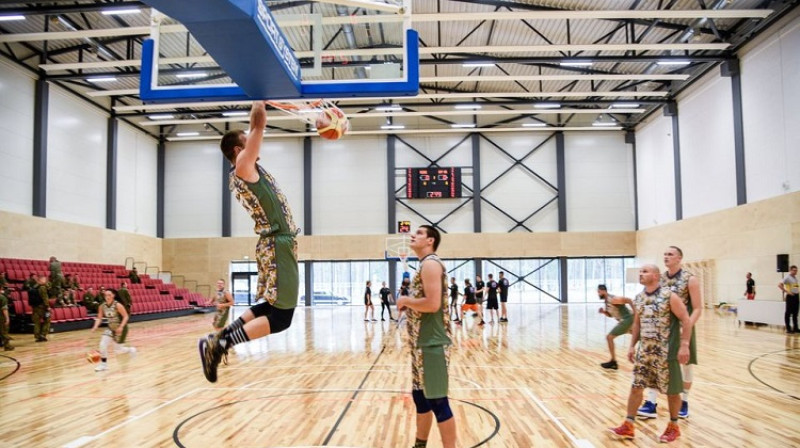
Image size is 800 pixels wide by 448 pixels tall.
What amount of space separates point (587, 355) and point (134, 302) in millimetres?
17100

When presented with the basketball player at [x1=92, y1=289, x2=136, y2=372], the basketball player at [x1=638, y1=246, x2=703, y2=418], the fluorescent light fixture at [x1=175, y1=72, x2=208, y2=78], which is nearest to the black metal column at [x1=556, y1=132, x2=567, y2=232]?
the basketball player at [x1=92, y1=289, x2=136, y2=372]

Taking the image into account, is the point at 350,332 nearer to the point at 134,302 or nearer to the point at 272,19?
the point at 134,302

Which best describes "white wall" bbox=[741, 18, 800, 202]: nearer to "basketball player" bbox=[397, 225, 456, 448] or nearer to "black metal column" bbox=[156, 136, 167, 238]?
"basketball player" bbox=[397, 225, 456, 448]

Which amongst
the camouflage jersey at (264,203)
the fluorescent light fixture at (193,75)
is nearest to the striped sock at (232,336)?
the camouflage jersey at (264,203)

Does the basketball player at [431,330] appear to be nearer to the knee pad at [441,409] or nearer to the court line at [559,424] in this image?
→ the knee pad at [441,409]

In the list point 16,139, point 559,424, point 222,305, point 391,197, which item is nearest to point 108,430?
point 559,424

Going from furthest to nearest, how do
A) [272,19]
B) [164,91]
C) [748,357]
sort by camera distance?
[748,357] < [164,91] < [272,19]

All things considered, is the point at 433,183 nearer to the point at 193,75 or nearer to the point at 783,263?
the point at 783,263

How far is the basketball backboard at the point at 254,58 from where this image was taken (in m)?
3.72

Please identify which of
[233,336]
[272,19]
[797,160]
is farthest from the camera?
[797,160]

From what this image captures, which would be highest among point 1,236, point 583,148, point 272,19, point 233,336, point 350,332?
point 583,148

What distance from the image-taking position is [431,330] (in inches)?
149

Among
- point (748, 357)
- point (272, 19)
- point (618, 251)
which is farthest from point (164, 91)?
point (618, 251)

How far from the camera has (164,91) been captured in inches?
223
